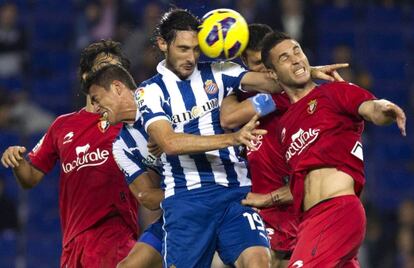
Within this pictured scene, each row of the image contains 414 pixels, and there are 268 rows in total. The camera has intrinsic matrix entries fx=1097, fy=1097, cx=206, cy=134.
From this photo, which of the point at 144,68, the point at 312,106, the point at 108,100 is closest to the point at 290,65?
the point at 312,106

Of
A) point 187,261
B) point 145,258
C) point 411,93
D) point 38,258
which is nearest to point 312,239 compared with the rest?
point 187,261

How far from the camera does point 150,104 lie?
23.7 feet

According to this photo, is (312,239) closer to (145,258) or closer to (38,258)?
(145,258)

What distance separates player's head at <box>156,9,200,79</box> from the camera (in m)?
7.27

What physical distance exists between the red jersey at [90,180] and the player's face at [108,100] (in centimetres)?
34

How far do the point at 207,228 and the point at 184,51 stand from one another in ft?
3.87

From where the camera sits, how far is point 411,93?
14.9m

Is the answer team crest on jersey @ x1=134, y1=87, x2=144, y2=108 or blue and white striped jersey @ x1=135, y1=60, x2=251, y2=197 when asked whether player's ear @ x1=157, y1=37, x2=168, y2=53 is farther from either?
team crest on jersey @ x1=134, y1=87, x2=144, y2=108

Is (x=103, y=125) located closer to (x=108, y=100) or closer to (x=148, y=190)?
(x=108, y=100)

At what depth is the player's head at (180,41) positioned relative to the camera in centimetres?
727

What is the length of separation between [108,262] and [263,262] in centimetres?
153

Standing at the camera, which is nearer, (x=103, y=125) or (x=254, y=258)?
(x=254, y=258)

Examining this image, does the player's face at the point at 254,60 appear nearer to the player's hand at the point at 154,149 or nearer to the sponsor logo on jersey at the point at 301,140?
the sponsor logo on jersey at the point at 301,140

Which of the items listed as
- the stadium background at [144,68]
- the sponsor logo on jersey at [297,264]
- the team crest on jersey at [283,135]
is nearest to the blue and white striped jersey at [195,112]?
the team crest on jersey at [283,135]
